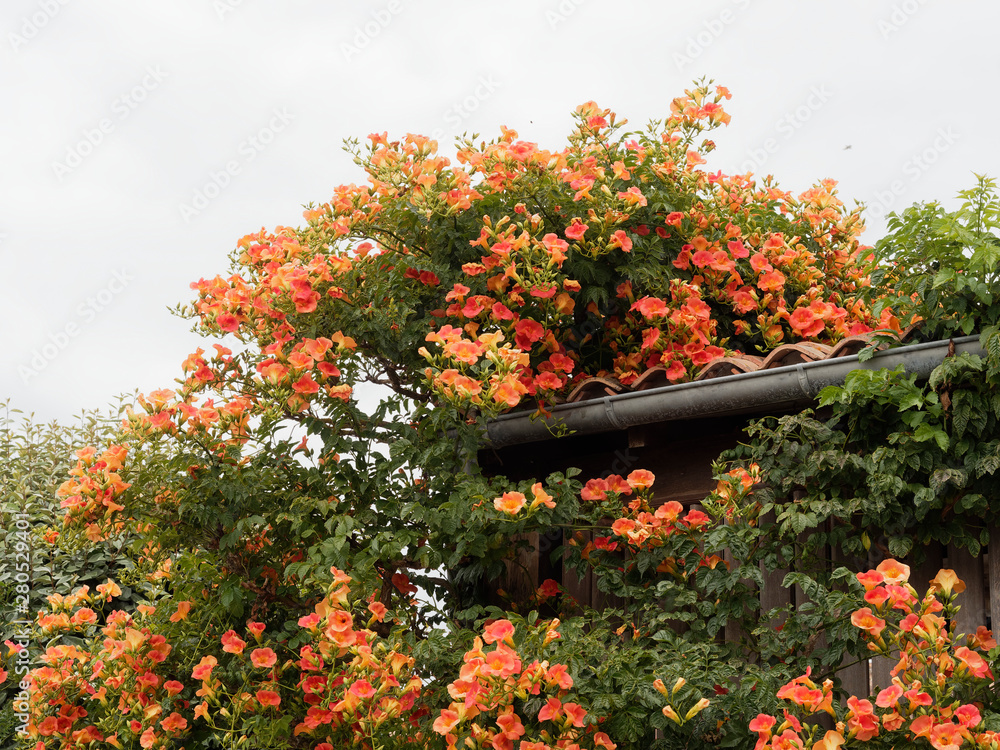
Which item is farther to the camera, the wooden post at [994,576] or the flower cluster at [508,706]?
the wooden post at [994,576]

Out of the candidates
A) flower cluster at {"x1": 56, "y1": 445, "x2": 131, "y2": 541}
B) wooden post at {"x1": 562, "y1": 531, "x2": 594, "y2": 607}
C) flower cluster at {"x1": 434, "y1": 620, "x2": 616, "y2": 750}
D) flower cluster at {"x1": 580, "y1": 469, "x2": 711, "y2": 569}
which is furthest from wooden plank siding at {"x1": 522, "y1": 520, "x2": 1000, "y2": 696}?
flower cluster at {"x1": 56, "y1": 445, "x2": 131, "y2": 541}

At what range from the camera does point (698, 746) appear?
365 cm

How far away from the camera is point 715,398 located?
4035 millimetres

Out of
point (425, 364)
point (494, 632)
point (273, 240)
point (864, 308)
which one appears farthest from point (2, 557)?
point (864, 308)

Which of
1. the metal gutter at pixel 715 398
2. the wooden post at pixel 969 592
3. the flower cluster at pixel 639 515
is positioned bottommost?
the wooden post at pixel 969 592

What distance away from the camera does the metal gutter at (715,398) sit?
3.67 m

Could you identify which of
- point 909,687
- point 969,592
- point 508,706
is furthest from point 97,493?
point 969,592

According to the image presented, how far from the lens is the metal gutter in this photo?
3.67m

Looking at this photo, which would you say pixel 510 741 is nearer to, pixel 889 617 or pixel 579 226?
pixel 889 617

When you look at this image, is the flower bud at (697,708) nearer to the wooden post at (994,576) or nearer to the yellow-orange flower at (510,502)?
the yellow-orange flower at (510,502)

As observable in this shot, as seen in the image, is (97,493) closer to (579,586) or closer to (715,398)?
(579,586)

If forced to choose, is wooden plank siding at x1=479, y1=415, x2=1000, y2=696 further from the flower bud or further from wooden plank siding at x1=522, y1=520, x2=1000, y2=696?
the flower bud

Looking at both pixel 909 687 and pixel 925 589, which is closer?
pixel 909 687

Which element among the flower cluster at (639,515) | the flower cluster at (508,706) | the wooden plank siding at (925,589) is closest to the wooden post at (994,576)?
the wooden plank siding at (925,589)
